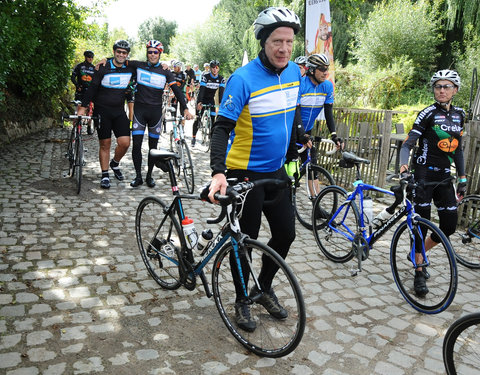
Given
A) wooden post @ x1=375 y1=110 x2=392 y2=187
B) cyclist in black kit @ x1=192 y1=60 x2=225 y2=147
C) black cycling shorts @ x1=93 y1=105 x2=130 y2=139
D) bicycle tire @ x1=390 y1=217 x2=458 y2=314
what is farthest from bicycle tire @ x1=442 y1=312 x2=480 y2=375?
cyclist in black kit @ x1=192 y1=60 x2=225 y2=147

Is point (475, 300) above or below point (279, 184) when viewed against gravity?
below

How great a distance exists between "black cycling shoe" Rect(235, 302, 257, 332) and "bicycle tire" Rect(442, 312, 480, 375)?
135 centimetres

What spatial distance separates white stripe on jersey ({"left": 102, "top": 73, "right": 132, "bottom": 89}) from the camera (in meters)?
7.29

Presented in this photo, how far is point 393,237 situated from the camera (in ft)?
14.4

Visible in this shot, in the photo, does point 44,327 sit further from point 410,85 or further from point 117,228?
point 410,85

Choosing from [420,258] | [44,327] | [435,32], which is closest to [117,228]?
[44,327]

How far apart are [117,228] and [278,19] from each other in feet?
12.2

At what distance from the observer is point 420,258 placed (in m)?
4.36

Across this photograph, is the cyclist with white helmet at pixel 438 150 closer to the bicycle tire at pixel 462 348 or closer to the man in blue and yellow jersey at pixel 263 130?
the bicycle tire at pixel 462 348

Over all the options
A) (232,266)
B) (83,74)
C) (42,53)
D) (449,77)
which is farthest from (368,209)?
(42,53)

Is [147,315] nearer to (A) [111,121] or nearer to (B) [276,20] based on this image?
(B) [276,20]

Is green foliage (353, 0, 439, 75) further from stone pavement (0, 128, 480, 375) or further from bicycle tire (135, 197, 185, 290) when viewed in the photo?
bicycle tire (135, 197, 185, 290)

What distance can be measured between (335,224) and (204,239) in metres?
2.13

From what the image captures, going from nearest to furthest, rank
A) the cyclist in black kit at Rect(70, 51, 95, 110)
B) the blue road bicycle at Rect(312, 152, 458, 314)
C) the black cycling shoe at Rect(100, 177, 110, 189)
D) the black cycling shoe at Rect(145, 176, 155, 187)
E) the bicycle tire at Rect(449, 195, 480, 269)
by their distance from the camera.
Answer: the blue road bicycle at Rect(312, 152, 458, 314), the bicycle tire at Rect(449, 195, 480, 269), the black cycling shoe at Rect(100, 177, 110, 189), the black cycling shoe at Rect(145, 176, 155, 187), the cyclist in black kit at Rect(70, 51, 95, 110)
